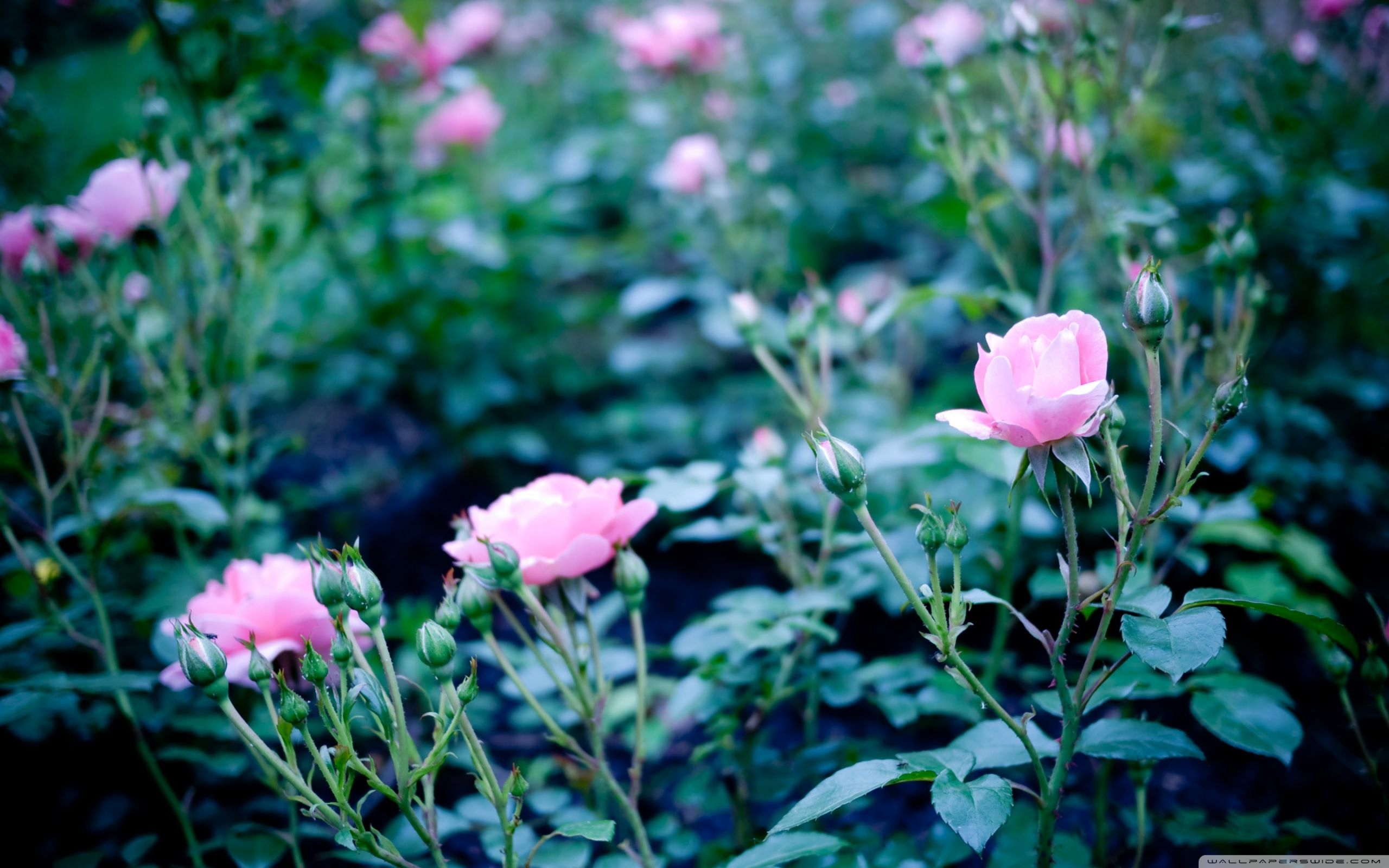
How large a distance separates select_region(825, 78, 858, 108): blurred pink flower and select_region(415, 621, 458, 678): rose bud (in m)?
2.57

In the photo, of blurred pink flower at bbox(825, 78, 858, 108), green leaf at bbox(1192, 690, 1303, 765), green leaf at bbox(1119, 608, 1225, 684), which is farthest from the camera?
blurred pink flower at bbox(825, 78, 858, 108)

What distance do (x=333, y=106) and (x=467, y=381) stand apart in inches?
29.9

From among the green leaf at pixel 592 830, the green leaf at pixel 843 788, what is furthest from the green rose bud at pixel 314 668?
the green leaf at pixel 843 788

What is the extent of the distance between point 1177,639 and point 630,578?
493mm

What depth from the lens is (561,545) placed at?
76 cm

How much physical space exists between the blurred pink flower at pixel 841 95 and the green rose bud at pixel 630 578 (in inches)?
94.1

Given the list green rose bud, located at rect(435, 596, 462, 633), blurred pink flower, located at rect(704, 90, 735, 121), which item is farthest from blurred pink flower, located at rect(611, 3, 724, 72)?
green rose bud, located at rect(435, 596, 462, 633)

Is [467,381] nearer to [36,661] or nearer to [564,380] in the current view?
[564,380]

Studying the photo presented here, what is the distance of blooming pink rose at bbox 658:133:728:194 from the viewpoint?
200 cm

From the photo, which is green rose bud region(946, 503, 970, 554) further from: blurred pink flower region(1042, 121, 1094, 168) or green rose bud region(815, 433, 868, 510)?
blurred pink flower region(1042, 121, 1094, 168)

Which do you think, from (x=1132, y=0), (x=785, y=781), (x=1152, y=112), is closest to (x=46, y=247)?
(x=785, y=781)

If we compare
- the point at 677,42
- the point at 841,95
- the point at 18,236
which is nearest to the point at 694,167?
the point at 677,42

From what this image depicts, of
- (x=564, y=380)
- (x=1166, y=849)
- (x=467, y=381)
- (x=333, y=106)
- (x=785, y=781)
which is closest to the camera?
(x=785, y=781)

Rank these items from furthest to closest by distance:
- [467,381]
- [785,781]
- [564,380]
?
[564,380] → [467,381] → [785,781]
